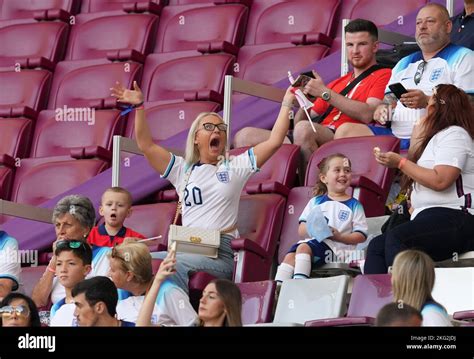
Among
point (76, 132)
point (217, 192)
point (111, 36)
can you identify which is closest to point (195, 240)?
point (217, 192)

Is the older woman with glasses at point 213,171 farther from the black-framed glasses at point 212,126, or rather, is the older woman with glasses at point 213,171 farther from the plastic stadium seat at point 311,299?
the plastic stadium seat at point 311,299

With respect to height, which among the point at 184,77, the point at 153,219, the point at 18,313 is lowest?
the point at 18,313

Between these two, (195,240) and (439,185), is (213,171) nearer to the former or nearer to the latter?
(195,240)

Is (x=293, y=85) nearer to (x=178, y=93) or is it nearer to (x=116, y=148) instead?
(x=116, y=148)

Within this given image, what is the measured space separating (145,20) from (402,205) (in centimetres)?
292

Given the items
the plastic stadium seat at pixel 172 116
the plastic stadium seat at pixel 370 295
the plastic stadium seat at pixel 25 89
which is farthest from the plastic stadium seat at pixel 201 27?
the plastic stadium seat at pixel 370 295

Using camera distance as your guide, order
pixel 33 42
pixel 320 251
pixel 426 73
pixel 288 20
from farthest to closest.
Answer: pixel 33 42
pixel 288 20
pixel 426 73
pixel 320 251

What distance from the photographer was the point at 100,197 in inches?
262

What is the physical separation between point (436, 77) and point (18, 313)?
7.35 feet

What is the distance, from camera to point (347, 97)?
6.27 metres

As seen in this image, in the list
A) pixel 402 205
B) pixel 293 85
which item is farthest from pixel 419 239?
pixel 293 85

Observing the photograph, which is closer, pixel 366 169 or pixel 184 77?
pixel 366 169

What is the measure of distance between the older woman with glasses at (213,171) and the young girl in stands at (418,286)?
1511 mm
